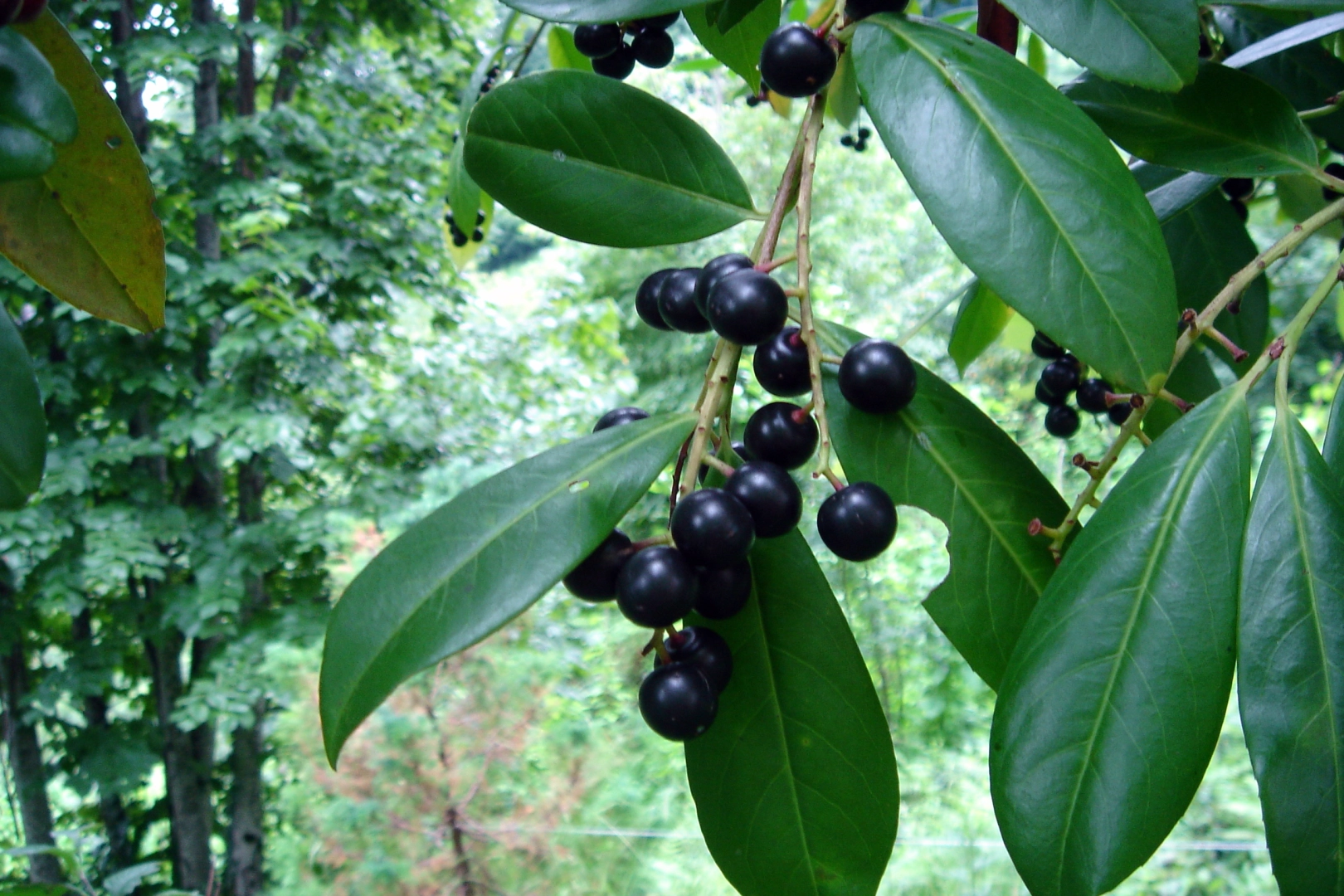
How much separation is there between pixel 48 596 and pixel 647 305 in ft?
8.48

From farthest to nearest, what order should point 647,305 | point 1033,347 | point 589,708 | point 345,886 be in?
point 589,708 → point 345,886 → point 1033,347 → point 647,305

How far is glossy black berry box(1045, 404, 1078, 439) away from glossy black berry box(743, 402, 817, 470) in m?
0.36

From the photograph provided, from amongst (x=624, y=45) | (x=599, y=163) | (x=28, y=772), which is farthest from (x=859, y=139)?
(x=28, y=772)

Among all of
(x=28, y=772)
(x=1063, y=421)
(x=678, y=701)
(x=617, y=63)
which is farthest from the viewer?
(x=28, y=772)

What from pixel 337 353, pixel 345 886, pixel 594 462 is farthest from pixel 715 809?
pixel 337 353

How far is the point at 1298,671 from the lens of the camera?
33cm

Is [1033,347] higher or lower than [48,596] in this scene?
lower

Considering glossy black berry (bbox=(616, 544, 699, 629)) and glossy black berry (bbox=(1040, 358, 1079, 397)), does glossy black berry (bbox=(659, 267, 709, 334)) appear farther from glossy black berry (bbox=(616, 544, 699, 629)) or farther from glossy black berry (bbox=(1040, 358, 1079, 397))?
glossy black berry (bbox=(1040, 358, 1079, 397))

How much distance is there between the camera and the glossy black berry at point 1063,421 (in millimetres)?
709

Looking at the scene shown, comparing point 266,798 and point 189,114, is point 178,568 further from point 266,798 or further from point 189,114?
point 189,114

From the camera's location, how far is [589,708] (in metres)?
3.45

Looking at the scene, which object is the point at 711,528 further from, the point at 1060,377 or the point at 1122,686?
the point at 1060,377

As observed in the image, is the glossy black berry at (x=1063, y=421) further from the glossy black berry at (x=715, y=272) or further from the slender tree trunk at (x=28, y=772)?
the slender tree trunk at (x=28, y=772)

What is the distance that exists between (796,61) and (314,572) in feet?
9.56
